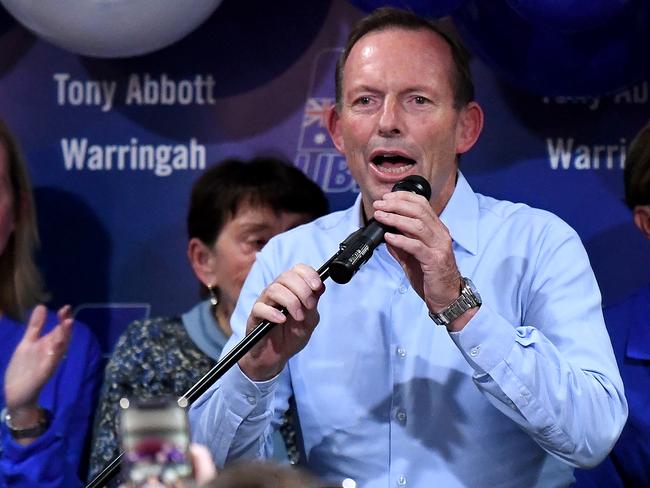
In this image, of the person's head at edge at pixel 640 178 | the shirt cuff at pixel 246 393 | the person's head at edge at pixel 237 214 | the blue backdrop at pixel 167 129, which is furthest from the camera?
the blue backdrop at pixel 167 129

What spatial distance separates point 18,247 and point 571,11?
1.43 meters

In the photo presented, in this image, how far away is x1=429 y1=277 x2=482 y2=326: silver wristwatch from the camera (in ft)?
6.82

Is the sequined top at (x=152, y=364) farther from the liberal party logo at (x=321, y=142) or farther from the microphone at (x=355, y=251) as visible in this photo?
the microphone at (x=355, y=251)

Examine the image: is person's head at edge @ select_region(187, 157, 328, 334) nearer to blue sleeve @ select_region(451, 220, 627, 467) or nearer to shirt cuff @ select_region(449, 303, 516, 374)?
blue sleeve @ select_region(451, 220, 627, 467)

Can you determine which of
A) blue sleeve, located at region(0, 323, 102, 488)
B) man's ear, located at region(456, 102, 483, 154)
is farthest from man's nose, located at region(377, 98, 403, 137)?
blue sleeve, located at region(0, 323, 102, 488)

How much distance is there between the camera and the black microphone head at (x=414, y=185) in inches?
83.4

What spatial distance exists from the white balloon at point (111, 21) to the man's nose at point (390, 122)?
79cm

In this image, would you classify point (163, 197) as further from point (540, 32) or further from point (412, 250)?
point (412, 250)

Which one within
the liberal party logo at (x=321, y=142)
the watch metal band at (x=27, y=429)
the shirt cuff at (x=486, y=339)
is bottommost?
the watch metal band at (x=27, y=429)

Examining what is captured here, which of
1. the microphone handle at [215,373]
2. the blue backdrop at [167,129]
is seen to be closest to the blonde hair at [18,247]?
the blue backdrop at [167,129]

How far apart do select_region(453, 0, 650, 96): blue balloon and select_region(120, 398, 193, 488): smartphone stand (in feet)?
Result: 6.21

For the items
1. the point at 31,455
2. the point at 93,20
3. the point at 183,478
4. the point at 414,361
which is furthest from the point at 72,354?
the point at 183,478

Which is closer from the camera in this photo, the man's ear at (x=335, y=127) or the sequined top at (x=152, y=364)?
the man's ear at (x=335, y=127)

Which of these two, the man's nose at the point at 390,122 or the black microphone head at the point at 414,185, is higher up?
the man's nose at the point at 390,122
